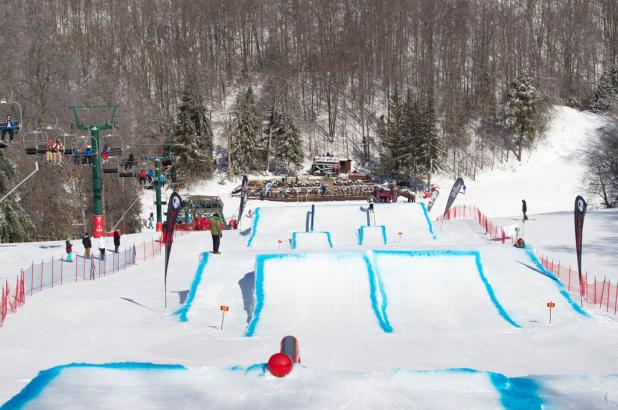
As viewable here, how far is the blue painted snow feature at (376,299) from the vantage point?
14.0m

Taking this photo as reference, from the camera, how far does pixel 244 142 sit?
63.2 meters

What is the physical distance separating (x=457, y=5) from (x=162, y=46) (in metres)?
41.2

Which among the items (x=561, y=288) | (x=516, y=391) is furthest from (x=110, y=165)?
(x=516, y=391)

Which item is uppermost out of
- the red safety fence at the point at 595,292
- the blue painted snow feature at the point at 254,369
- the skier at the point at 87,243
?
the skier at the point at 87,243

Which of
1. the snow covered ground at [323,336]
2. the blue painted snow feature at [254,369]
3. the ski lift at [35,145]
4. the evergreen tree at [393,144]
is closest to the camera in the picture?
the snow covered ground at [323,336]

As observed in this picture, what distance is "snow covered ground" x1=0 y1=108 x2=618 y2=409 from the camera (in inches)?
251

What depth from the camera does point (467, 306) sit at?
15367mm

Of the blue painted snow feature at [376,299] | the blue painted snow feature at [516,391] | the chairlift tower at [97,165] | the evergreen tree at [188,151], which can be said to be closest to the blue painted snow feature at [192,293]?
the blue painted snow feature at [376,299]

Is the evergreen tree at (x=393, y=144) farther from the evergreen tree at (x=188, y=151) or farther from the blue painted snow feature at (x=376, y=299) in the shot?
the blue painted snow feature at (x=376, y=299)

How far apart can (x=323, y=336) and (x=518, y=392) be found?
7.17m

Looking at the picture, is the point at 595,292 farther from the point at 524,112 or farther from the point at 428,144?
the point at 524,112

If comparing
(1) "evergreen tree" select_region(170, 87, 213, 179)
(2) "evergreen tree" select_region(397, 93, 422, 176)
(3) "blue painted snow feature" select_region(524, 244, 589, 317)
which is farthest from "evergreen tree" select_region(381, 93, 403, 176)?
(3) "blue painted snow feature" select_region(524, 244, 589, 317)

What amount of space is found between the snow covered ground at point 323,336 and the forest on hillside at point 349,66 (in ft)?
145

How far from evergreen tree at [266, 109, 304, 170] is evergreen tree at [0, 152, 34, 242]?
32462mm
